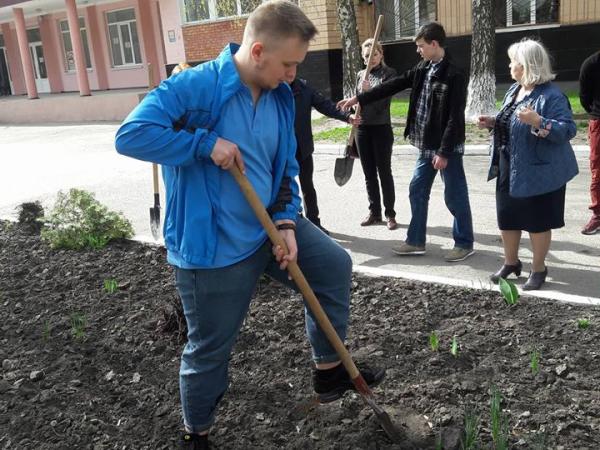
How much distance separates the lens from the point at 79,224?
5992mm

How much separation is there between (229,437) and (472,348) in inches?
53.1

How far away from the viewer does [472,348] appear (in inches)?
135

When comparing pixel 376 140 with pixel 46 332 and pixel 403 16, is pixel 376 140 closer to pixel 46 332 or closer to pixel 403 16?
pixel 46 332

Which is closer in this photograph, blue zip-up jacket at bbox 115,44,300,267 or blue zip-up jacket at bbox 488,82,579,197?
blue zip-up jacket at bbox 115,44,300,267

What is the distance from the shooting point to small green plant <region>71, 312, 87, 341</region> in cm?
405

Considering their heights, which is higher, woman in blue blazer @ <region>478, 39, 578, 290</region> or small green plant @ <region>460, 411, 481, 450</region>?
woman in blue blazer @ <region>478, 39, 578, 290</region>

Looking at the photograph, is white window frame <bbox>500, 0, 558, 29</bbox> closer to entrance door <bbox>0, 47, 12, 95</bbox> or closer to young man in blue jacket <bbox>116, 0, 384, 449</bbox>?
young man in blue jacket <bbox>116, 0, 384, 449</bbox>

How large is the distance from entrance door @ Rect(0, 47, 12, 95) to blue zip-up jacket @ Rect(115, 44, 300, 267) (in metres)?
36.4

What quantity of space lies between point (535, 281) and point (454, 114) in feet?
4.59

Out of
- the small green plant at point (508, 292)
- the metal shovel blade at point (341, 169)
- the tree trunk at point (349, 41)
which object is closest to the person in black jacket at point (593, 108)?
the metal shovel blade at point (341, 169)

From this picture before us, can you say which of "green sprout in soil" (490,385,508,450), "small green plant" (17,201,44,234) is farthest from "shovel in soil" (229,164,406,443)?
"small green plant" (17,201,44,234)

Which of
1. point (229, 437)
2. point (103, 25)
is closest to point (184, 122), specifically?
point (229, 437)

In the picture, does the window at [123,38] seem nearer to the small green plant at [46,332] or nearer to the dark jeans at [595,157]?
the dark jeans at [595,157]

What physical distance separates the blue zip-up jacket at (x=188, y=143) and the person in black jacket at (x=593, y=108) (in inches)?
167
